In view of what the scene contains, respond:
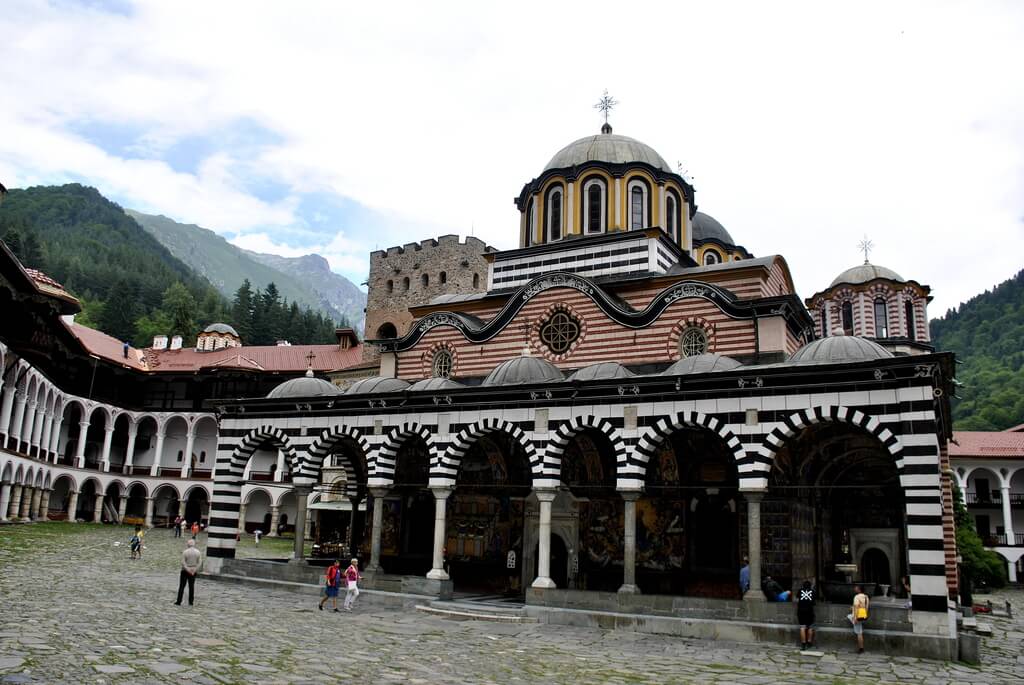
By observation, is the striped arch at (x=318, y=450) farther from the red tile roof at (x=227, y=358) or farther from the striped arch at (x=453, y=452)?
the red tile roof at (x=227, y=358)

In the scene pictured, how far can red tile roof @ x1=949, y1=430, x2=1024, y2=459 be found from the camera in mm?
44094

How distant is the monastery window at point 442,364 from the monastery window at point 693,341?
21.2ft

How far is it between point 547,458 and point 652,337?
15.5 feet

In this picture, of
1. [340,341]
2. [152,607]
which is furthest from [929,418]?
[340,341]

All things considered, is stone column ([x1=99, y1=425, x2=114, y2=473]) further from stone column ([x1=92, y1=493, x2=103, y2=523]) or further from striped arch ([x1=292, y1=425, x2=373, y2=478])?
striped arch ([x1=292, y1=425, x2=373, y2=478])

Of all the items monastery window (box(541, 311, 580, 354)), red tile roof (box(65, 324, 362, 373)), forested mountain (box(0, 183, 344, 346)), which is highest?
forested mountain (box(0, 183, 344, 346))

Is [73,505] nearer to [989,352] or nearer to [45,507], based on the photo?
[45,507]

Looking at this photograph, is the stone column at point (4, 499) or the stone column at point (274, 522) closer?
the stone column at point (4, 499)

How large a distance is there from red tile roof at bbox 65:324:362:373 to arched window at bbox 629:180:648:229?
80.7 feet

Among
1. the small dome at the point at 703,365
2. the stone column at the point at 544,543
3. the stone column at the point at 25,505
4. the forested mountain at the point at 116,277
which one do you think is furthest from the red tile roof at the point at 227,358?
the small dome at the point at 703,365

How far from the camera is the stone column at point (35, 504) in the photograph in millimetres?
38181

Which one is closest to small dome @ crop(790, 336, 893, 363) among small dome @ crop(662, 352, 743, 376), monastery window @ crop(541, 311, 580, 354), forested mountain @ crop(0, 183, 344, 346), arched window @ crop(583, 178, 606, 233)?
small dome @ crop(662, 352, 743, 376)

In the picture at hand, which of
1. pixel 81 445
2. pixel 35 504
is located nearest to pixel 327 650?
Result: pixel 35 504

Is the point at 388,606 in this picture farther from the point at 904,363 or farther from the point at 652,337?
the point at 904,363
